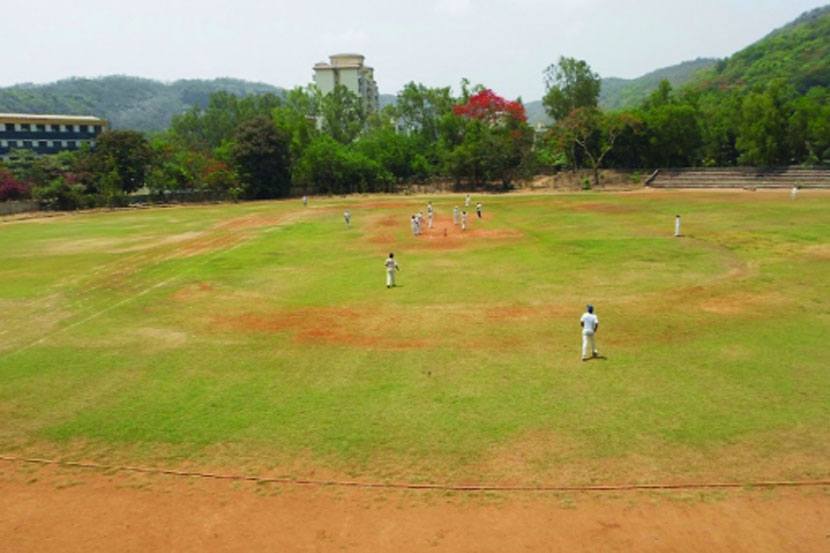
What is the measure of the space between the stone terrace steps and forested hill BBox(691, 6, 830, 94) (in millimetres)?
55962

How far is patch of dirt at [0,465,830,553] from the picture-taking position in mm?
9266

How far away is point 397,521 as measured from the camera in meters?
9.93

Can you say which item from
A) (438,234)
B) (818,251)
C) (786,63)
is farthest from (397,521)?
(786,63)

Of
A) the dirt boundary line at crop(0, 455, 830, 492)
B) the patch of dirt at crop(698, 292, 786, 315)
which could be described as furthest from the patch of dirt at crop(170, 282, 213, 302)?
the patch of dirt at crop(698, 292, 786, 315)

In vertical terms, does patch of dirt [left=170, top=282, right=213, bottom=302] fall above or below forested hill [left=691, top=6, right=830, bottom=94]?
below

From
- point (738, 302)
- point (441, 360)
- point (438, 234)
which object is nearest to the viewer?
point (441, 360)

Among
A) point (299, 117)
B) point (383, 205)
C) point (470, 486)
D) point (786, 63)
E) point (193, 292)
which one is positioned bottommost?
point (470, 486)

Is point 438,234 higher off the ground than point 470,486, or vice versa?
point 438,234

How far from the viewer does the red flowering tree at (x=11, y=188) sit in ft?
228

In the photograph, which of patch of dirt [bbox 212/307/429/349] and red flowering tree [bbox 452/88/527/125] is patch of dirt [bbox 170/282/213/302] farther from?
red flowering tree [bbox 452/88/527/125]

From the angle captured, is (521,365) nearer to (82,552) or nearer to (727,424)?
(727,424)

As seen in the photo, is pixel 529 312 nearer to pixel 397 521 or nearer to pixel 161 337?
pixel 397 521

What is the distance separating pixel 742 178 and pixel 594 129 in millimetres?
18303

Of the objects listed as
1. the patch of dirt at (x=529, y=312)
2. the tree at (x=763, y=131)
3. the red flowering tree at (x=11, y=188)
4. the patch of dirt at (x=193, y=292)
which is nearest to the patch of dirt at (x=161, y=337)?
the patch of dirt at (x=193, y=292)
